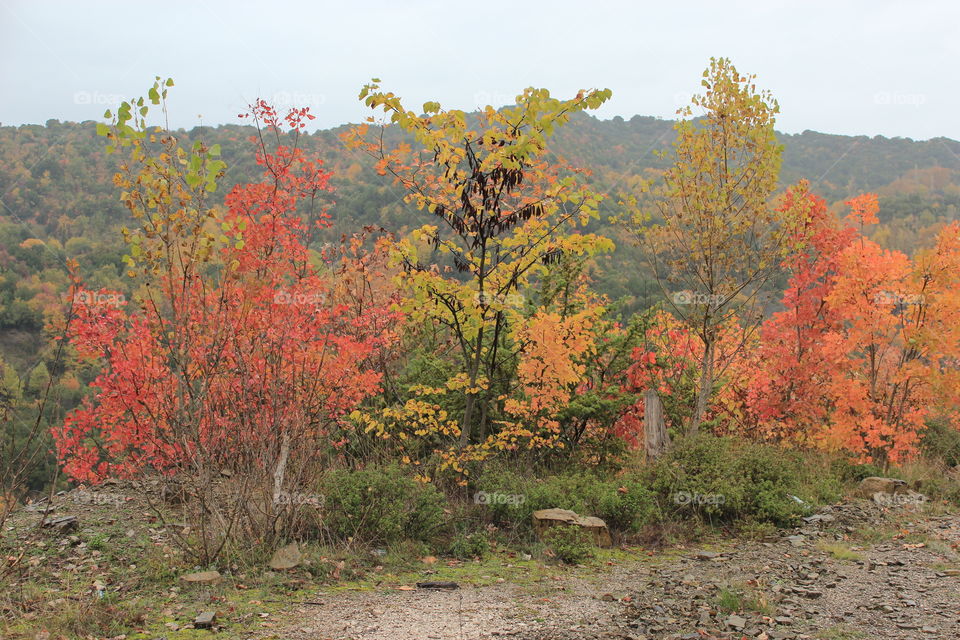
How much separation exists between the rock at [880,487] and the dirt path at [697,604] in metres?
2.43

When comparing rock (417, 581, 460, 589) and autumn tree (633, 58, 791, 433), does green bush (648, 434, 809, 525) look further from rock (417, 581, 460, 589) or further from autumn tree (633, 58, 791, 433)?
rock (417, 581, 460, 589)

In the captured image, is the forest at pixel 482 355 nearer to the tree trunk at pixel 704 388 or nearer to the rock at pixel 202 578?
the tree trunk at pixel 704 388

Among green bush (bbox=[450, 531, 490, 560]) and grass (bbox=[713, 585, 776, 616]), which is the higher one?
grass (bbox=[713, 585, 776, 616])

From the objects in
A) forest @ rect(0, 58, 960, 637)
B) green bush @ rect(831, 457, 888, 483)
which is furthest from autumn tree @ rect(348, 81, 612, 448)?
green bush @ rect(831, 457, 888, 483)

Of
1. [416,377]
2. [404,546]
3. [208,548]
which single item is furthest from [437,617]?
[416,377]

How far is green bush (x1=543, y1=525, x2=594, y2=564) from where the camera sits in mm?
5965

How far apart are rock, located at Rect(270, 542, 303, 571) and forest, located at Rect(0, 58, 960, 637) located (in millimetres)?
204

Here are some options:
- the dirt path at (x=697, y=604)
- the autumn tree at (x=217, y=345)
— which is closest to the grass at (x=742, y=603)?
the dirt path at (x=697, y=604)

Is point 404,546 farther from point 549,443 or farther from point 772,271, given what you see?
point 772,271

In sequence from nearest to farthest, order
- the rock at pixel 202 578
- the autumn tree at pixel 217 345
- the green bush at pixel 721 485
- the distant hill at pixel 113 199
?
the autumn tree at pixel 217 345
the rock at pixel 202 578
the green bush at pixel 721 485
the distant hill at pixel 113 199

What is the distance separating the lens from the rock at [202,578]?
495cm

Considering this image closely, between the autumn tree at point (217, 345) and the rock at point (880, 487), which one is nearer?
the autumn tree at point (217, 345)

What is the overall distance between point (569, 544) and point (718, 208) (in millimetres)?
4812

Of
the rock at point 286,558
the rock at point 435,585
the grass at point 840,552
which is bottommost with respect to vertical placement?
the grass at point 840,552
